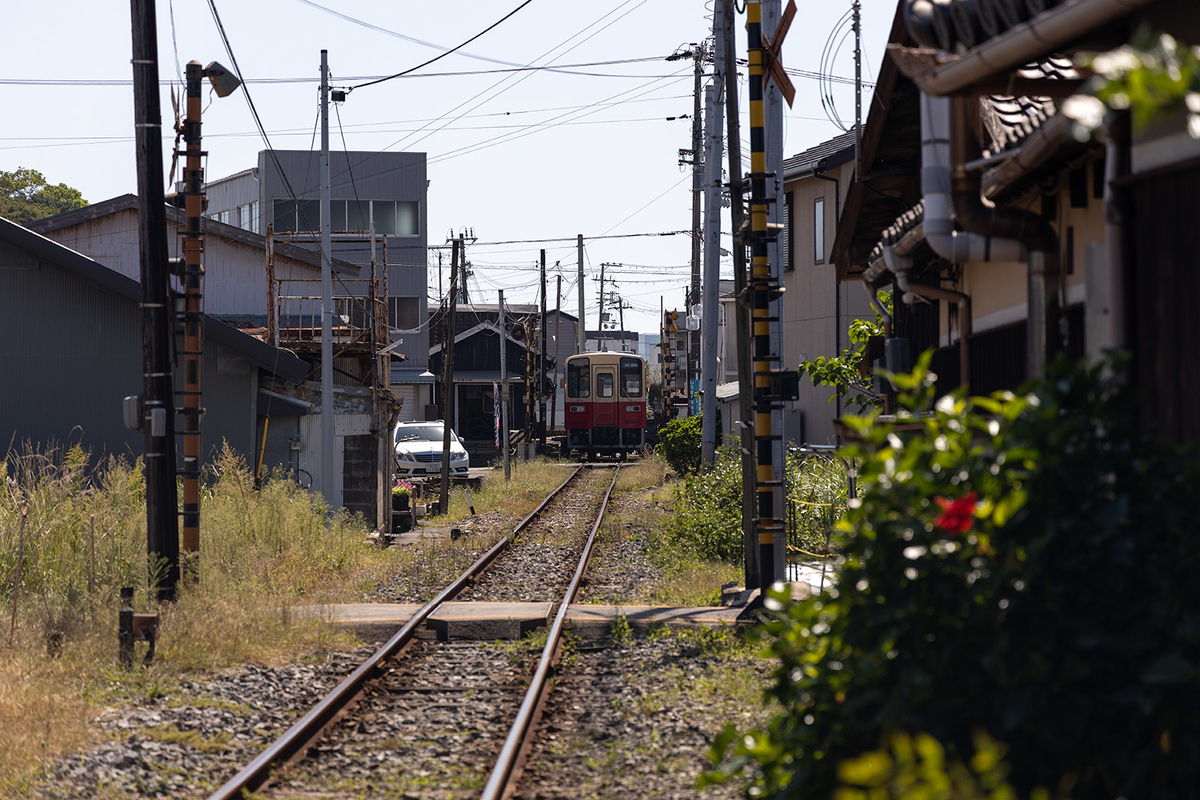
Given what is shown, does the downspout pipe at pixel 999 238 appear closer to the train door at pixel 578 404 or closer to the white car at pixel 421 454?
the white car at pixel 421 454

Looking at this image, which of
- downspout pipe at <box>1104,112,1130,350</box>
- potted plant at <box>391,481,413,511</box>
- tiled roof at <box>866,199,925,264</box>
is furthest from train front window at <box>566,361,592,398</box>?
downspout pipe at <box>1104,112,1130,350</box>

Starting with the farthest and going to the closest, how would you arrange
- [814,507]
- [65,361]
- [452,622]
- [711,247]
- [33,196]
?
[33,196] < [711,247] < [65,361] < [814,507] < [452,622]

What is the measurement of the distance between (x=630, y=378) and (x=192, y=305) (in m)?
27.5

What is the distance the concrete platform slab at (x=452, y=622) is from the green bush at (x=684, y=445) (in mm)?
15690

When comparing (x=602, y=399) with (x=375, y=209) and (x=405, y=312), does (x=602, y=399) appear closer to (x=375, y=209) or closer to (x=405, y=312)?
(x=405, y=312)

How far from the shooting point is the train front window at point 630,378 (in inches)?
1466

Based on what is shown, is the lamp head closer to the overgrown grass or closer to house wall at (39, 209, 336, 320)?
the overgrown grass

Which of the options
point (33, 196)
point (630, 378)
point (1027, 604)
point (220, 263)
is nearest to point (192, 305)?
point (1027, 604)

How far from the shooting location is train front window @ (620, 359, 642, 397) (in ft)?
122

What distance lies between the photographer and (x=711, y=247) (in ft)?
55.8

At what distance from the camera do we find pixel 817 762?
3564mm

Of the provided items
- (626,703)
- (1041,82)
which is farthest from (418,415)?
(1041,82)

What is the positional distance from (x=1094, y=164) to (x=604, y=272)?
6385 centimetres

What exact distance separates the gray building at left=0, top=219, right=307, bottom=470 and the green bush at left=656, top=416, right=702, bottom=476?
12591 millimetres
